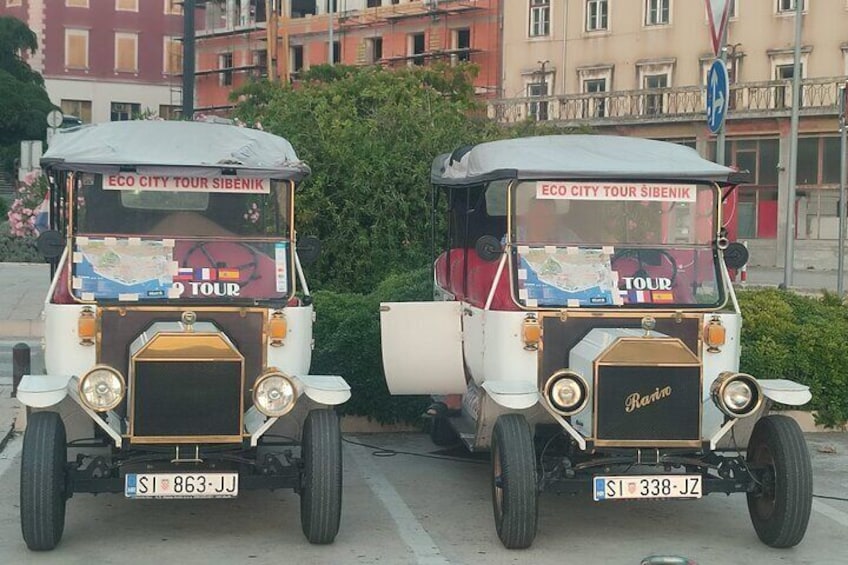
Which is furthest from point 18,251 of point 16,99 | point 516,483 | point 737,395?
point 16,99

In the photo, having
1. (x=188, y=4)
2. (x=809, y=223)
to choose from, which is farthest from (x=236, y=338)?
(x=809, y=223)

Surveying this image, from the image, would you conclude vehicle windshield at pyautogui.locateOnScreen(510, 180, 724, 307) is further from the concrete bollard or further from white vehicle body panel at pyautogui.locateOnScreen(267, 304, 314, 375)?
the concrete bollard

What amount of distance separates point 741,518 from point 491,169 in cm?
284

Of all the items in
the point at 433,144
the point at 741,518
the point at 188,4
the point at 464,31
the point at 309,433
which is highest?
the point at 464,31

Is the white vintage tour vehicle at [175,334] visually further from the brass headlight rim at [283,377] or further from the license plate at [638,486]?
the license plate at [638,486]

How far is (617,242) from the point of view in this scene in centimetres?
901

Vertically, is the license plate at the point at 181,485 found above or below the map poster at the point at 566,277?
below

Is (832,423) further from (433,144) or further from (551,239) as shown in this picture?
(433,144)

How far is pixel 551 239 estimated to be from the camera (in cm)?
895

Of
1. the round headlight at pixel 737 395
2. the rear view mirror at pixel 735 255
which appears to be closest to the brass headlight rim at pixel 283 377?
the round headlight at pixel 737 395

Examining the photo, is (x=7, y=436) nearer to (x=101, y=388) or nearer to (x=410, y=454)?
(x=410, y=454)

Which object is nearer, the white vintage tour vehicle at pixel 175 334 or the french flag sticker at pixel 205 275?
the white vintage tour vehicle at pixel 175 334

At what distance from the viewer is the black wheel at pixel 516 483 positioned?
789 cm

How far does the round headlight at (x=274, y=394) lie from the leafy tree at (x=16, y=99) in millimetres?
61480
